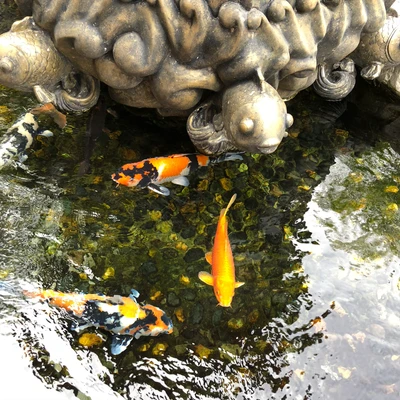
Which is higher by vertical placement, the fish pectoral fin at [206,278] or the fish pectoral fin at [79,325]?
the fish pectoral fin at [79,325]

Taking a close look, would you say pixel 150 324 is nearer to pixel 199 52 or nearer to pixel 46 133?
pixel 199 52

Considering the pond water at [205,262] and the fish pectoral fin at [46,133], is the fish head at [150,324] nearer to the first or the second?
the pond water at [205,262]

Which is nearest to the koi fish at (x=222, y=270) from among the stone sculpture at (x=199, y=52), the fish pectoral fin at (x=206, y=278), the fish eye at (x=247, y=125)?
the fish pectoral fin at (x=206, y=278)

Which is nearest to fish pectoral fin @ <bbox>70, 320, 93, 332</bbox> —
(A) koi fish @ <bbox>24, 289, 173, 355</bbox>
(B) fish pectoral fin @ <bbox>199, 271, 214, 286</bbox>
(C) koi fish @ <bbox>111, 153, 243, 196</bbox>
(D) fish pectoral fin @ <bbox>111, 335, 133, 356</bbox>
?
(A) koi fish @ <bbox>24, 289, 173, 355</bbox>

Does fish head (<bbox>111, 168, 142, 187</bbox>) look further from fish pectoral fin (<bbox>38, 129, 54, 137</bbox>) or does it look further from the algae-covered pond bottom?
fish pectoral fin (<bbox>38, 129, 54, 137</bbox>)

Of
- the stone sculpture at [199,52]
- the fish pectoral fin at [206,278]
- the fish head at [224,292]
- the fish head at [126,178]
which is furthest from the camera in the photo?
the fish head at [126,178]

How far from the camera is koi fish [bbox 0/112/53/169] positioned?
3707 mm

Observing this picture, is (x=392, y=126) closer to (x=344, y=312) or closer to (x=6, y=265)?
(x=344, y=312)

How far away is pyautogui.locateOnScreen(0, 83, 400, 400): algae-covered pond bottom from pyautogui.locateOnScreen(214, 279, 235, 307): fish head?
0.24ft

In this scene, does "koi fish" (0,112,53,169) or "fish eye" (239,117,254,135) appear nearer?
"fish eye" (239,117,254,135)

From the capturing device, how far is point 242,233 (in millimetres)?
3549

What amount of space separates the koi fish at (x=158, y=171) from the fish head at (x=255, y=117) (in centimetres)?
79


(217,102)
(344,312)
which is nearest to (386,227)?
(344,312)

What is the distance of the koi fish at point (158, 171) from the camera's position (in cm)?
363
